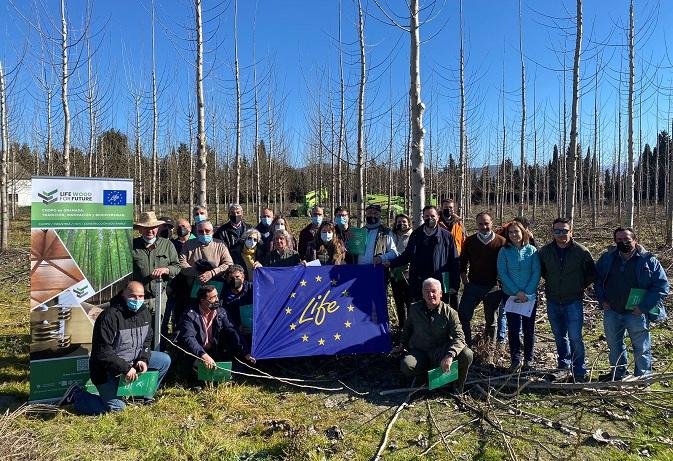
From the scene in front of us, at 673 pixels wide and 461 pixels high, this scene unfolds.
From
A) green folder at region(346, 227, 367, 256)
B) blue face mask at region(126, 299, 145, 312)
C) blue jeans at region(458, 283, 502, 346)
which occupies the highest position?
green folder at region(346, 227, 367, 256)

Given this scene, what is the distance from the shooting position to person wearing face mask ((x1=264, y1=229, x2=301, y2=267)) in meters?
6.52

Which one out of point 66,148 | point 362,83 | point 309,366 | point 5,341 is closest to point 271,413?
point 309,366

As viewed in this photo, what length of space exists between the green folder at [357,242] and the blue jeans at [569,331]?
2.65 m

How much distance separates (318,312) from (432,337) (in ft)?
5.04

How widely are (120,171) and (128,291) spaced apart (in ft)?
77.9

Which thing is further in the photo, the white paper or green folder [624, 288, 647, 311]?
the white paper

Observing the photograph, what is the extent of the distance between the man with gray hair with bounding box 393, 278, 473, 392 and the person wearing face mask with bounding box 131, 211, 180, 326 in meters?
3.13

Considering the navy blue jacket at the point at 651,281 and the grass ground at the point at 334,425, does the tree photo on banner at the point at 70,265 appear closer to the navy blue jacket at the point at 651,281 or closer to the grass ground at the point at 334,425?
the grass ground at the point at 334,425

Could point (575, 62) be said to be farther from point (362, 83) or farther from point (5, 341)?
point (5, 341)

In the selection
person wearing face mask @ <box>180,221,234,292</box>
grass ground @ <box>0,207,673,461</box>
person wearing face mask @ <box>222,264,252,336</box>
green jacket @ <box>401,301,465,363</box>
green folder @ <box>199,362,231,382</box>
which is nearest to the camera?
grass ground @ <box>0,207,673,461</box>

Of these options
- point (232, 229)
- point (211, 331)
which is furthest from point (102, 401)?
point (232, 229)

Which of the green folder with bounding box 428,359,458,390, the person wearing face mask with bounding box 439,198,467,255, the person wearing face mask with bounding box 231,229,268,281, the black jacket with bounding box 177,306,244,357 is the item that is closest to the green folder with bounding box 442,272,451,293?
the person wearing face mask with bounding box 439,198,467,255

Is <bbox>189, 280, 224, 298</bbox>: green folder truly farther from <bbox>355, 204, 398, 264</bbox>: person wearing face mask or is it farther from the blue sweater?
the blue sweater

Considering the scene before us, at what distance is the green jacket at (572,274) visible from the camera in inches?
212
